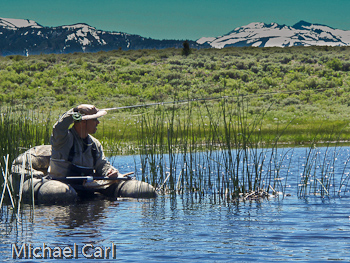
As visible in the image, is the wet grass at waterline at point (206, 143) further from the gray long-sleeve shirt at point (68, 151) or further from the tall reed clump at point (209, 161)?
the gray long-sleeve shirt at point (68, 151)

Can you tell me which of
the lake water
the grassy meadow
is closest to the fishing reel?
the lake water

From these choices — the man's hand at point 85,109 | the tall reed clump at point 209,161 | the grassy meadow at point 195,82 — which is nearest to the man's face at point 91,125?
the man's hand at point 85,109

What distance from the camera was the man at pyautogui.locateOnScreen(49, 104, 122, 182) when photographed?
289 inches

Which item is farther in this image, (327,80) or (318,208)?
(327,80)

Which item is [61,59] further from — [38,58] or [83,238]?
[83,238]

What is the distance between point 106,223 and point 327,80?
3708 centimetres

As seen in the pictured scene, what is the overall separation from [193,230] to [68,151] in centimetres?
264

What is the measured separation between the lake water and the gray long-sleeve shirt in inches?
22.2

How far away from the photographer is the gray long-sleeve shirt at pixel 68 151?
732 centimetres

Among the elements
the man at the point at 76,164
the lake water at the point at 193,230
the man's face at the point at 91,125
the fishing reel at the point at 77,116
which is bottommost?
the lake water at the point at 193,230

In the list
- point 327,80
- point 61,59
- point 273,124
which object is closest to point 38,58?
point 61,59

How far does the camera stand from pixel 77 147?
7.71 metres

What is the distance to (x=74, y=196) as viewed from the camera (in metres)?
7.63

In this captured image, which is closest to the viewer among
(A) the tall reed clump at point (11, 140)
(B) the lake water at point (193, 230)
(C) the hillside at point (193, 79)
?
(B) the lake water at point (193, 230)
